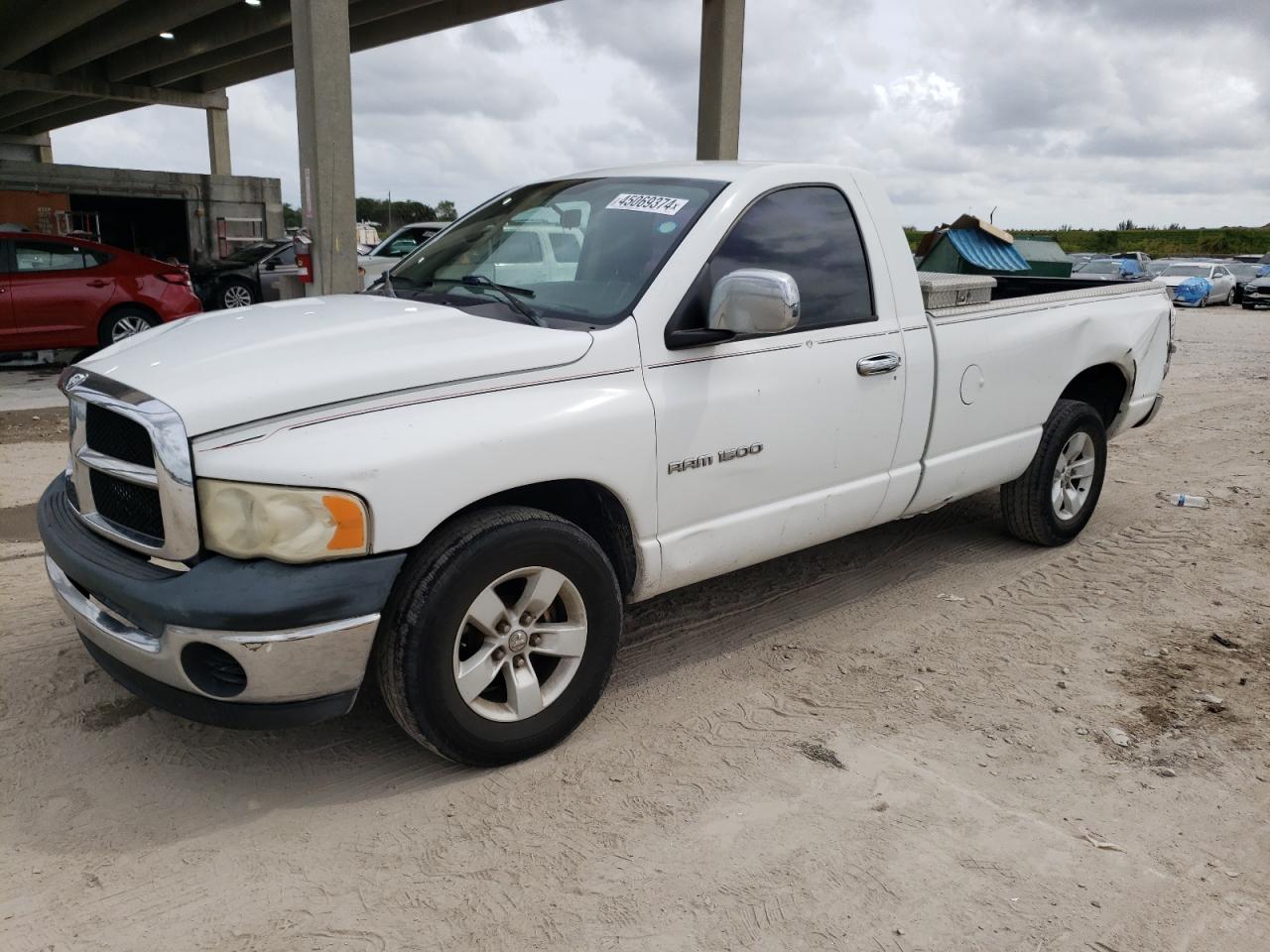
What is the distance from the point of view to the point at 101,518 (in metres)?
3.09

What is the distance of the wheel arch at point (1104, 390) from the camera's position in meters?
5.48

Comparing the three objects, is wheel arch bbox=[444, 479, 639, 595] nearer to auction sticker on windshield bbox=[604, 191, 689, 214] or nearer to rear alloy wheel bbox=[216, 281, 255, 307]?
auction sticker on windshield bbox=[604, 191, 689, 214]

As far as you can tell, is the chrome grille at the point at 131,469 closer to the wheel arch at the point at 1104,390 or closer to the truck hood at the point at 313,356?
the truck hood at the point at 313,356

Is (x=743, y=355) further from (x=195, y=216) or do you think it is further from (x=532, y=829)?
(x=195, y=216)

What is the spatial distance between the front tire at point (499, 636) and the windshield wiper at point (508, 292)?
72 centimetres

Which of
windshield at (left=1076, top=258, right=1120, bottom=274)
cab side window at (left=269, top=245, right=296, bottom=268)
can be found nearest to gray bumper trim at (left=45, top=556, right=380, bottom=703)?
cab side window at (left=269, top=245, right=296, bottom=268)

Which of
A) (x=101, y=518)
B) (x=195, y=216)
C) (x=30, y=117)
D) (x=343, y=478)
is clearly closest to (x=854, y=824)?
(x=343, y=478)

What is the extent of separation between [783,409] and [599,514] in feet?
2.57

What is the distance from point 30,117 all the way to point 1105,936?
47467mm

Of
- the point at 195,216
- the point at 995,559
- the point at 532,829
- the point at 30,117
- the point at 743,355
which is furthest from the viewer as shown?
the point at 30,117

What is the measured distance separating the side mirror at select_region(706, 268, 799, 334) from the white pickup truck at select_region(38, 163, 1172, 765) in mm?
12

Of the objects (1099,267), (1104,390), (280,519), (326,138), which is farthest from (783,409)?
(1099,267)

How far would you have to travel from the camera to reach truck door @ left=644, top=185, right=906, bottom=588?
3.45 meters

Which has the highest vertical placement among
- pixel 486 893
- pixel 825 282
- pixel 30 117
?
pixel 30 117
